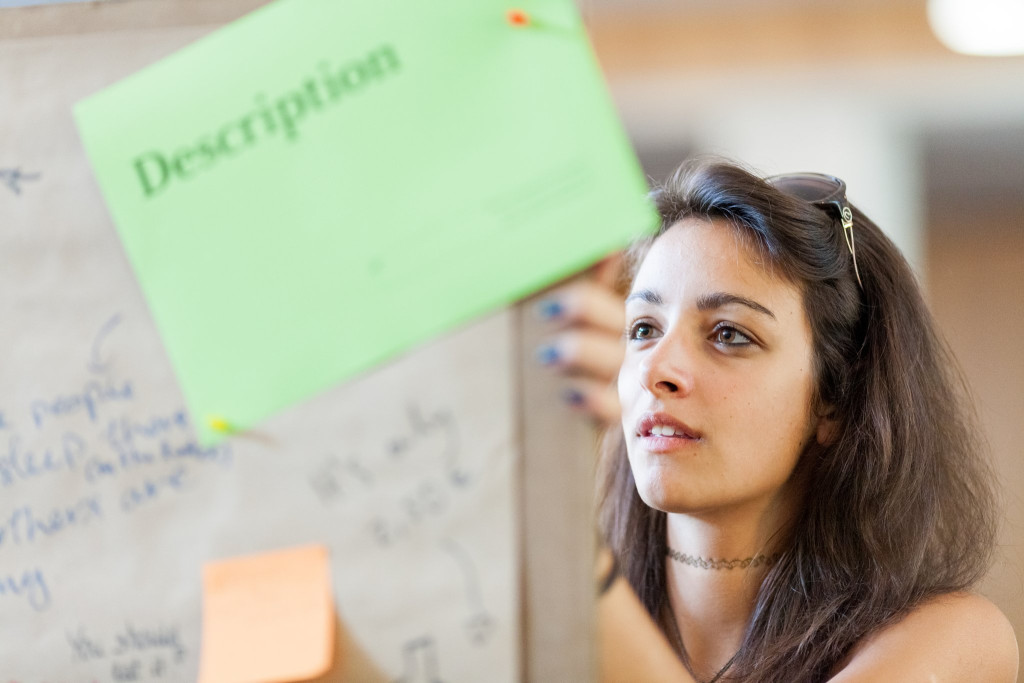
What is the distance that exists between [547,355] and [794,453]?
2.09ft

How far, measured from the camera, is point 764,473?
3.50ft

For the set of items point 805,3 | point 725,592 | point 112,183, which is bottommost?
point 725,592

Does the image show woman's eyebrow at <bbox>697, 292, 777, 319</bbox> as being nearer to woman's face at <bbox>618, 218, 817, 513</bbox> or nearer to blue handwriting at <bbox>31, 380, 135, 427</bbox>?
woman's face at <bbox>618, 218, 817, 513</bbox>

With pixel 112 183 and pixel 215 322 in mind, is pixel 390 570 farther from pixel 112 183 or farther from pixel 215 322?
pixel 112 183

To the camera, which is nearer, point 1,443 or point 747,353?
point 1,443

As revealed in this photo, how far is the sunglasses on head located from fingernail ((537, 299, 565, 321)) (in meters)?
0.69

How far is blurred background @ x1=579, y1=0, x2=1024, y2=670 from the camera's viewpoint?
9.53 feet

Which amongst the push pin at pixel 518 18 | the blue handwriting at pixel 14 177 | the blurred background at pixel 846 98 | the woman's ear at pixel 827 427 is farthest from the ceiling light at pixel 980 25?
the blue handwriting at pixel 14 177

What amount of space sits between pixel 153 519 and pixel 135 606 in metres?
0.05

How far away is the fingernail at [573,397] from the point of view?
0.56 m

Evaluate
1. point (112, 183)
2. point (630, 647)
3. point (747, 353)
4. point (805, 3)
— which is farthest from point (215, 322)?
point (805, 3)

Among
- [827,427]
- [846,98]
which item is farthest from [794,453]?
[846,98]

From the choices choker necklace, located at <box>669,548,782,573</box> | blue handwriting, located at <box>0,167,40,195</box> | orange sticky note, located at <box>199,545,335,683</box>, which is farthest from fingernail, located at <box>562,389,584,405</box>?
choker necklace, located at <box>669,548,782,573</box>

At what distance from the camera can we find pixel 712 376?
3.35ft
